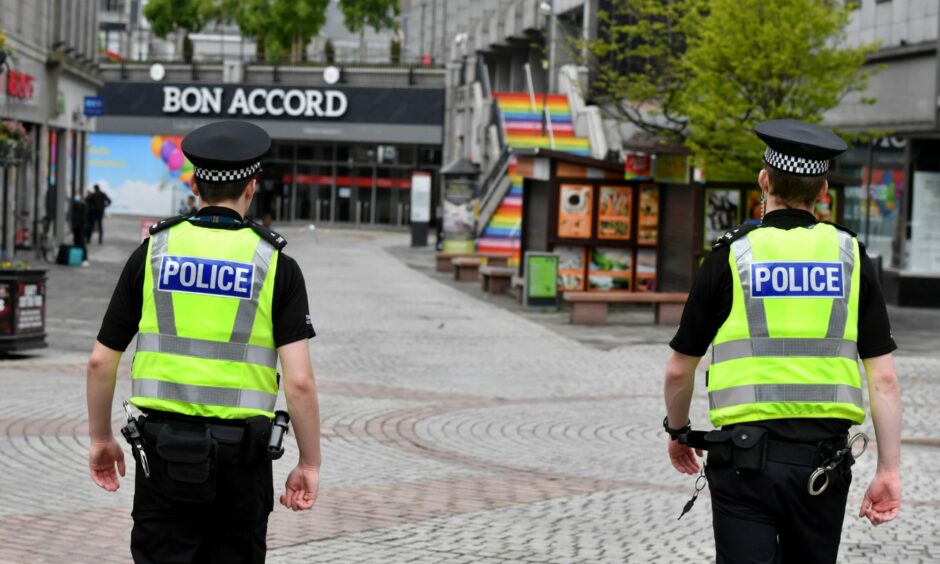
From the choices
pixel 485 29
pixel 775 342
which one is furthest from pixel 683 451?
pixel 485 29

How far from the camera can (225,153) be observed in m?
4.55

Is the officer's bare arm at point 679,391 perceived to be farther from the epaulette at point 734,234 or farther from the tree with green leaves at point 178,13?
the tree with green leaves at point 178,13

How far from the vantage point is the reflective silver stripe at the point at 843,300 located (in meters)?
4.59

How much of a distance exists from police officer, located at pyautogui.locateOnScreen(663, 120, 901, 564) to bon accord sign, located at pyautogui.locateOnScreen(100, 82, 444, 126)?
62338mm

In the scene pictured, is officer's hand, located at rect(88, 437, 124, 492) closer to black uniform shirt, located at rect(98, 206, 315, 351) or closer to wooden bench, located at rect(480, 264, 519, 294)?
black uniform shirt, located at rect(98, 206, 315, 351)

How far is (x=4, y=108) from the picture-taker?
102ft

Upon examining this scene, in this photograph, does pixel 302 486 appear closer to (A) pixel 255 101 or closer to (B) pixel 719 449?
(B) pixel 719 449

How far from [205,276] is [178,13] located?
72.2m

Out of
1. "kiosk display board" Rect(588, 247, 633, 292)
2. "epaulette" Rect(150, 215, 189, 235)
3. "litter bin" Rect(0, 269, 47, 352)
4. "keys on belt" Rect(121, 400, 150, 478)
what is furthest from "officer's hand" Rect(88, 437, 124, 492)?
"kiosk display board" Rect(588, 247, 633, 292)

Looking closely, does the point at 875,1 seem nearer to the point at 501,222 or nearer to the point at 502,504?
the point at 501,222

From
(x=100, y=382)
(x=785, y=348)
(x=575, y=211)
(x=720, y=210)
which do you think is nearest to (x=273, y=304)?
(x=100, y=382)

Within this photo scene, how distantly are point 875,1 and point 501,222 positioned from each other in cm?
1255

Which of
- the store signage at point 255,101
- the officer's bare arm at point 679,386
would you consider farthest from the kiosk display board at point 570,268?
the store signage at point 255,101

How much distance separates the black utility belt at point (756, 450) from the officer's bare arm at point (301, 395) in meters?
1.14
